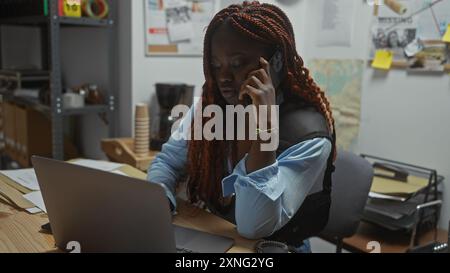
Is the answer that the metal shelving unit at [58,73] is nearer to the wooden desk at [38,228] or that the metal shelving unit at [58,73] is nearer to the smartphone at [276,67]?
the wooden desk at [38,228]

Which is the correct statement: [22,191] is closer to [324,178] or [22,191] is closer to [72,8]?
[324,178]

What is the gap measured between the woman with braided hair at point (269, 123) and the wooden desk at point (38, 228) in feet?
0.09

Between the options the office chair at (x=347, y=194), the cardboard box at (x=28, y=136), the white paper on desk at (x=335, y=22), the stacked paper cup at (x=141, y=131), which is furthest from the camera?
the cardboard box at (x=28, y=136)

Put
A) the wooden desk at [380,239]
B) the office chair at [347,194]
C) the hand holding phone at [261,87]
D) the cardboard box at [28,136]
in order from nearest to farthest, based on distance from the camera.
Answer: the hand holding phone at [261,87]
the wooden desk at [380,239]
the office chair at [347,194]
the cardboard box at [28,136]

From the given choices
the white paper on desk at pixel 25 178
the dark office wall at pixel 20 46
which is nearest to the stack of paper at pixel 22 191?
the white paper on desk at pixel 25 178

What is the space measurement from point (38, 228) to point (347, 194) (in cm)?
79

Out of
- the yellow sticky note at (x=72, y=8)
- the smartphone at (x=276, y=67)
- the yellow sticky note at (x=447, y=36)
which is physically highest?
the yellow sticky note at (x=72, y=8)

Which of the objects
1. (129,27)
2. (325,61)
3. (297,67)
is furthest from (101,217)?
(129,27)

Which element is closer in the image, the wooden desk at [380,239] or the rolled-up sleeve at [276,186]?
the rolled-up sleeve at [276,186]

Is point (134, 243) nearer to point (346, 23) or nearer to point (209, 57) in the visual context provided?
point (209, 57)

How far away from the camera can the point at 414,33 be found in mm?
823

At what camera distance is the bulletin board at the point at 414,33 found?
75 centimetres

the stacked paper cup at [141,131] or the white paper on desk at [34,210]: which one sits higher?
the stacked paper cup at [141,131]
